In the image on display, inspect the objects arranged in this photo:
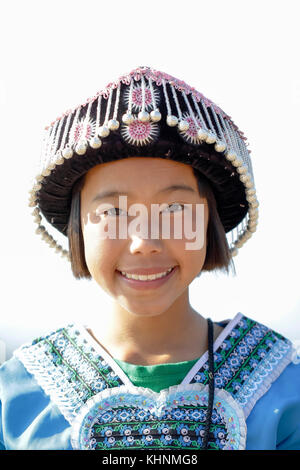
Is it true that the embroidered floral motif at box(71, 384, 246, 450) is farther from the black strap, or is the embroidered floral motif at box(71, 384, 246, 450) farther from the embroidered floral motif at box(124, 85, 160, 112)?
the embroidered floral motif at box(124, 85, 160, 112)

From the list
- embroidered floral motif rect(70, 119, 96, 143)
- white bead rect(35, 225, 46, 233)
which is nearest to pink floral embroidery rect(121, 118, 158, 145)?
embroidered floral motif rect(70, 119, 96, 143)

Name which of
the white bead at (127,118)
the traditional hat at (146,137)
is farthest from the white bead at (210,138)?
the white bead at (127,118)

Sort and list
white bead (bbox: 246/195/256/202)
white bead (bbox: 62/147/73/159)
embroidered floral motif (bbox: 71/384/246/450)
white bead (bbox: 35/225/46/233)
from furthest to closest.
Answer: white bead (bbox: 35/225/46/233), white bead (bbox: 246/195/256/202), white bead (bbox: 62/147/73/159), embroidered floral motif (bbox: 71/384/246/450)

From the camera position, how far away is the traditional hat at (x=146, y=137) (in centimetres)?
189

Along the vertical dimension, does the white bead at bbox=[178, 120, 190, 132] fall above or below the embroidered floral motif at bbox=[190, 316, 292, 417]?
above

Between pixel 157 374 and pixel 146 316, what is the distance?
7.8 inches

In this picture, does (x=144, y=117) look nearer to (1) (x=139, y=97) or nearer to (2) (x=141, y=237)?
(1) (x=139, y=97)

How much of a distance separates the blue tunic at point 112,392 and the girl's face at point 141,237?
0.28 meters

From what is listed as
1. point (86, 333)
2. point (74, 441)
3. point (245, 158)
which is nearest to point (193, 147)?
point (245, 158)

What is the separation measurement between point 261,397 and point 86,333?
65cm

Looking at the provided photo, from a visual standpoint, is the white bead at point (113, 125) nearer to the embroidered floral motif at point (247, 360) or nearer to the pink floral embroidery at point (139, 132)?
the pink floral embroidery at point (139, 132)

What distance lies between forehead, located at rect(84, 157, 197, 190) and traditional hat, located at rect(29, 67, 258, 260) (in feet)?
0.08

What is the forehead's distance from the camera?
74.5 inches

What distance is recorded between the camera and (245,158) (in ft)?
7.04
